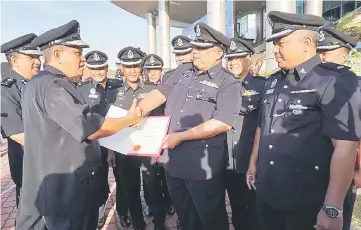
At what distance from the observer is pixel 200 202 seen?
2.43 m

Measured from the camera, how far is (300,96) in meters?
1.89

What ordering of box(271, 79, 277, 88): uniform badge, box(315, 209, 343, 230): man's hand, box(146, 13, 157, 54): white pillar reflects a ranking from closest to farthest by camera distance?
box(315, 209, 343, 230): man's hand < box(271, 79, 277, 88): uniform badge < box(146, 13, 157, 54): white pillar

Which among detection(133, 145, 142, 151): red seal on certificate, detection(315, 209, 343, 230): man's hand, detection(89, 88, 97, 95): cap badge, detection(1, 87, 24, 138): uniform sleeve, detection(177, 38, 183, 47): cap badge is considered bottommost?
detection(315, 209, 343, 230): man's hand

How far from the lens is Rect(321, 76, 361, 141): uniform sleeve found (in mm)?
1639

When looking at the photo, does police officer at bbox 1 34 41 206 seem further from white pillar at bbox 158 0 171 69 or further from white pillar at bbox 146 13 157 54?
white pillar at bbox 146 13 157 54

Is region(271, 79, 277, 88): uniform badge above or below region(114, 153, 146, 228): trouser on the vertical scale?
above

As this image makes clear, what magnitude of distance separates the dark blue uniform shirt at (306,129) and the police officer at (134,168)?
169 centimetres

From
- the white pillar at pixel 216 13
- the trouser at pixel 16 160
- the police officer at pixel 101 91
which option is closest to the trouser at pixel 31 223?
the trouser at pixel 16 160

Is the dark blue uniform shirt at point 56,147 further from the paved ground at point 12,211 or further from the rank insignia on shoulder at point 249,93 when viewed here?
the paved ground at point 12,211

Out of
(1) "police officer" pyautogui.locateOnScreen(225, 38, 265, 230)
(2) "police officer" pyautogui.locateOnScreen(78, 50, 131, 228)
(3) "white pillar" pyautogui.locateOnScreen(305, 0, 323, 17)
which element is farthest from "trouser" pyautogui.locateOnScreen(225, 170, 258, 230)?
(3) "white pillar" pyautogui.locateOnScreen(305, 0, 323, 17)

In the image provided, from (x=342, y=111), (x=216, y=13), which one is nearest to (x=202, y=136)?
(x=342, y=111)

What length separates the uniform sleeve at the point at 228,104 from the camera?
2275 millimetres

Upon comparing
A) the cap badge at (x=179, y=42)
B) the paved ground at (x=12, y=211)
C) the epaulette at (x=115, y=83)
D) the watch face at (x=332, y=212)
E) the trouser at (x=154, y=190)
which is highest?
the cap badge at (x=179, y=42)

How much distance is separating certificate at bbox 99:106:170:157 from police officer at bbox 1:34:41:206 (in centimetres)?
95
